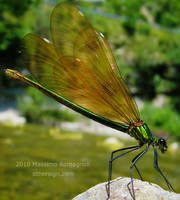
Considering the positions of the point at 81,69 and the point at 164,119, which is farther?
the point at 164,119

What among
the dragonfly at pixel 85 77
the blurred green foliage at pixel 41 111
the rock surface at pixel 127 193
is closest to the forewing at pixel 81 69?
the dragonfly at pixel 85 77

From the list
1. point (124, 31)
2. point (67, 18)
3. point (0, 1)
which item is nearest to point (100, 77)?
point (67, 18)

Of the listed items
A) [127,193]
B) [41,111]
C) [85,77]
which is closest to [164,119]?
[41,111]

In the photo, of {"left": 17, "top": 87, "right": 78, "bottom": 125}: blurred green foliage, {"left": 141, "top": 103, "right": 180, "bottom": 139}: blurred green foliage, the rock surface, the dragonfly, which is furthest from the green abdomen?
{"left": 17, "top": 87, "right": 78, "bottom": 125}: blurred green foliage

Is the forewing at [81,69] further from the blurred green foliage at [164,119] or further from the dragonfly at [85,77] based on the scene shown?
the blurred green foliage at [164,119]

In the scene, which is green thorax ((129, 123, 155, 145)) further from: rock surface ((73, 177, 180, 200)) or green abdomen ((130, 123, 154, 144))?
rock surface ((73, 177, 180, 200))

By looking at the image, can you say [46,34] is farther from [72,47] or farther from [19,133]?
[19,133]

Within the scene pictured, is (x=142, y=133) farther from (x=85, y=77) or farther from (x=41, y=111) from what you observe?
(x=41, y=111)
